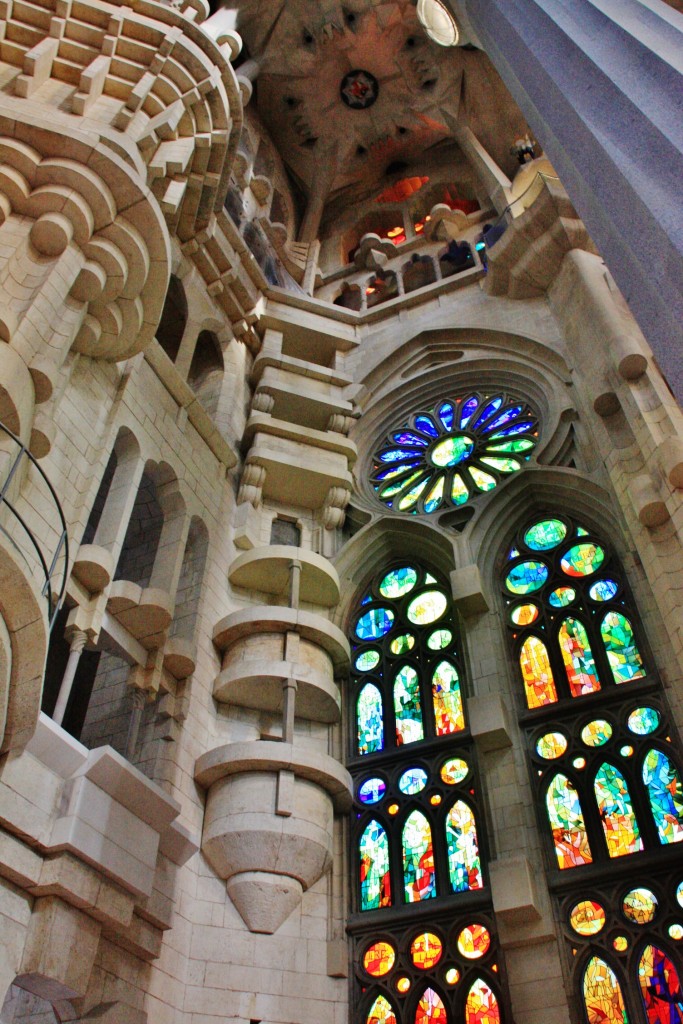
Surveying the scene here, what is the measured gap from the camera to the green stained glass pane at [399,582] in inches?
410

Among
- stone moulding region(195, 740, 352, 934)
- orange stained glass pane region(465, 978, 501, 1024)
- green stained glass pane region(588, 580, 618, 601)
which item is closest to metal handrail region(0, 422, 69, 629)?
stone moulding region(195, 740, 352, 934)

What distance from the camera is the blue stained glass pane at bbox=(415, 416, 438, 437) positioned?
12.5 metres

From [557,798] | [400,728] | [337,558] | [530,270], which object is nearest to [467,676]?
[400,728]

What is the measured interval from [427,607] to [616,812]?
314cm

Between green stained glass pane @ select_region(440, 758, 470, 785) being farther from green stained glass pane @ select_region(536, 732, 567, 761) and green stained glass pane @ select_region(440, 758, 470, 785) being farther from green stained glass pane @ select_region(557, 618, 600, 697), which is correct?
green stained glass pane @ select_region(557, 618, 600, 697)

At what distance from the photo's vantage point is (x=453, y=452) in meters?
11.9

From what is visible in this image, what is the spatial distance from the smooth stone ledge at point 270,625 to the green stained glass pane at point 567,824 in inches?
100

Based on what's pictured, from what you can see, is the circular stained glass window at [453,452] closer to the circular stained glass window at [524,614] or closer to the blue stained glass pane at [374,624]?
the blue stained glass pane at [374,624]

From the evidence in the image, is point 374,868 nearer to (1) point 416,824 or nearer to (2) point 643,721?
(1) point 416,824

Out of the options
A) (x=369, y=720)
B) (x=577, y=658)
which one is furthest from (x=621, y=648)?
(x=369, y=720)

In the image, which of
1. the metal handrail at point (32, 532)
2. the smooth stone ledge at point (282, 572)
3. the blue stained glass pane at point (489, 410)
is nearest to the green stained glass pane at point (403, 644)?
the smooth stone ledge at point (282, 572)

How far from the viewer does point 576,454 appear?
1047cm

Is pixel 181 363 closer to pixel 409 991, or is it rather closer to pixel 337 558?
pixel 337 558

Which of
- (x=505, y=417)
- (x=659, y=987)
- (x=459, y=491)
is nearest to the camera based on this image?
(x=659, y=987)
